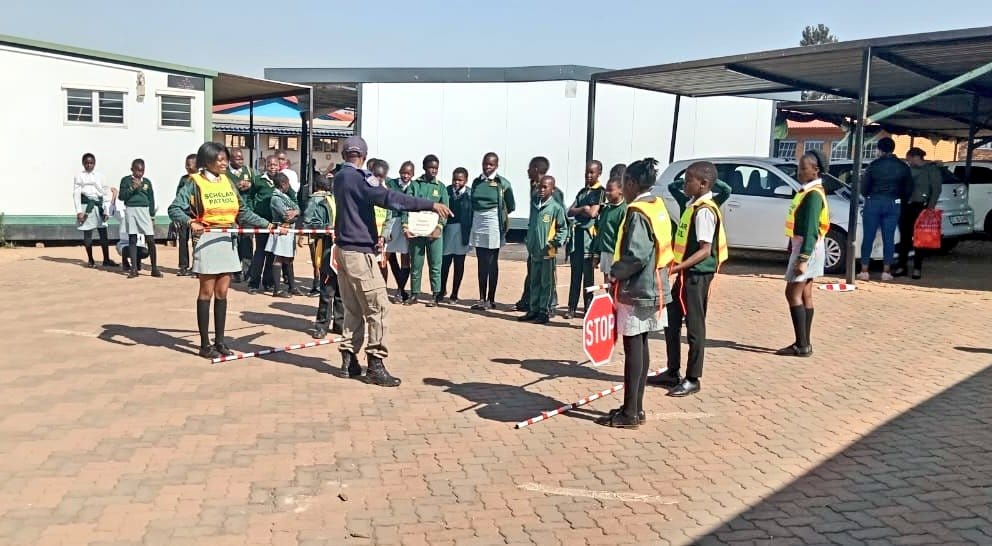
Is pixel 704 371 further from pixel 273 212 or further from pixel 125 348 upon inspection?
pixel 273 212

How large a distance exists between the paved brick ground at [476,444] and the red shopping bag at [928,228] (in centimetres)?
365

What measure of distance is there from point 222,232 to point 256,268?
4.06 m

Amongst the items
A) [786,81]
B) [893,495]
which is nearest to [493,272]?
[893,495]

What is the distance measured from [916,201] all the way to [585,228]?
6.16 metres

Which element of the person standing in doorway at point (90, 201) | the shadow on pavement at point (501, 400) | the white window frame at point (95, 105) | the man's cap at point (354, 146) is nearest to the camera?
the shadow on pavement at point (501, 400)

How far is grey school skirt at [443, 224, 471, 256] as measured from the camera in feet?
35.0

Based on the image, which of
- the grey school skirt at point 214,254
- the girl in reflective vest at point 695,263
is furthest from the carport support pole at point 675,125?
the grey school skirt at point 214,254

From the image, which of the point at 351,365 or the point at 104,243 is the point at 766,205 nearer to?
the point at 351,365

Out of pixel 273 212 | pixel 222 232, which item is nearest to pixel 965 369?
pixel 222 232

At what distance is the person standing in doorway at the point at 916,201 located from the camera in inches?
503

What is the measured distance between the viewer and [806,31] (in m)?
89.4

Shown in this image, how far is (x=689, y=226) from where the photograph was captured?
21.4ft

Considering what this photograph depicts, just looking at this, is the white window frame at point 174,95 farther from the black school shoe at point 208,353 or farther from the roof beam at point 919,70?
the roof beam at point 919,70

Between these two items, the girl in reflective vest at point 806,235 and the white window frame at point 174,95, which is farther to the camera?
the white window frame at point 174,95
